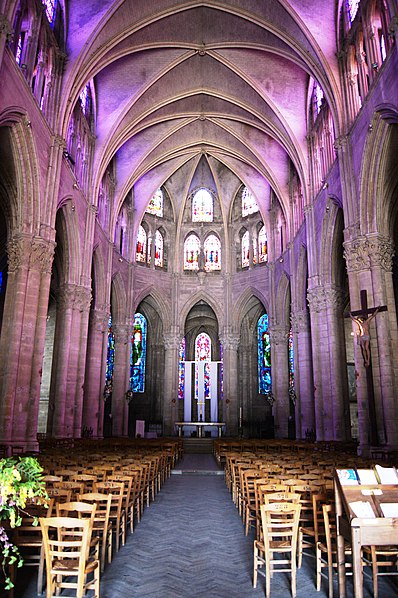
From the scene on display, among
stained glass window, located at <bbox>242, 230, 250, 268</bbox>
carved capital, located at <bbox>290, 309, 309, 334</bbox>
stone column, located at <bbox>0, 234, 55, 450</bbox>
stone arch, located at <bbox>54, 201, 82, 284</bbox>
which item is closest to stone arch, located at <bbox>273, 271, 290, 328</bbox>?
carved capital, located at <bbox>290, 309, 309, 334</bbox>

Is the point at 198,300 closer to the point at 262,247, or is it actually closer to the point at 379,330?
the point at 262,247

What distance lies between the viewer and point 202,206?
3897 cm

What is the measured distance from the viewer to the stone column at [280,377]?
31.0 meters

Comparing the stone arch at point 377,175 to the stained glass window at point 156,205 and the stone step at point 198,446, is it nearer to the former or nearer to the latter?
the stone step at point 198,446

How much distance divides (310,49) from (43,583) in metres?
21.7

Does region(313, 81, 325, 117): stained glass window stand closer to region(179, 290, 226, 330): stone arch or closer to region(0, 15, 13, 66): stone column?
region(0, 15, 13, 66): stone column

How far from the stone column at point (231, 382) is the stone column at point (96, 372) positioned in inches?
403

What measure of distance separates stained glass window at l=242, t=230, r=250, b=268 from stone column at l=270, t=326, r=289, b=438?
21.6 ft

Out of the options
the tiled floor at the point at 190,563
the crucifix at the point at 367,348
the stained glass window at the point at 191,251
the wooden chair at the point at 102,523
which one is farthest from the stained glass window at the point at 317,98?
the wooden chair at the point at 102,523

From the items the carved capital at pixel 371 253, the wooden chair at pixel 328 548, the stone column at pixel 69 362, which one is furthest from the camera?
the stone column at pixel 69 362

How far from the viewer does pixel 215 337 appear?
42375mm

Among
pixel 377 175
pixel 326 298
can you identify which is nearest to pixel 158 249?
pixel 326 298

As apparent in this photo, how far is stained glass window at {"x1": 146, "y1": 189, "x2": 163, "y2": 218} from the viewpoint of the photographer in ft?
122

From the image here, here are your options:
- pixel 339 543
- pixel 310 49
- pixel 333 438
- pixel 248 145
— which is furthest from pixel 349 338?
pixel 339 543
